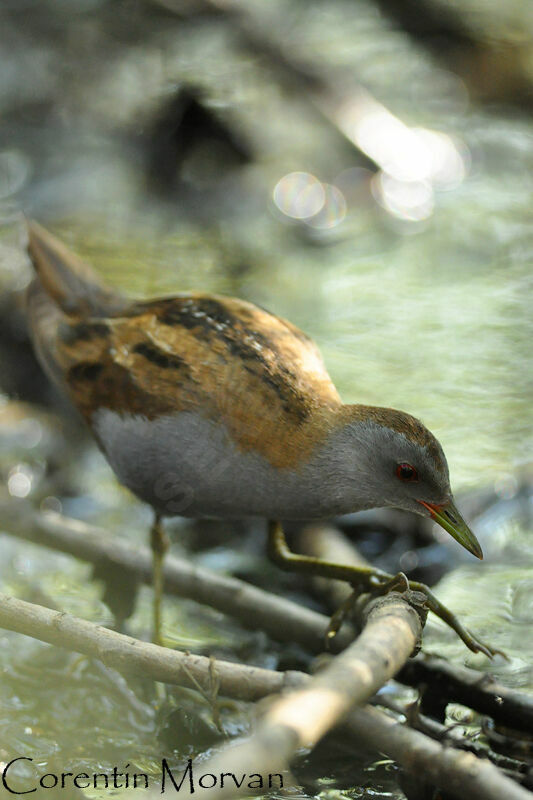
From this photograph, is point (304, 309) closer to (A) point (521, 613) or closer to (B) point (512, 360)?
(B) point (512, 360)

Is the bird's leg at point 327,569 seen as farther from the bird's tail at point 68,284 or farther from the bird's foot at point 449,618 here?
the bird's tail at point 68,284

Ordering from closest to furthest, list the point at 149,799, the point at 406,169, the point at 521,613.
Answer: the point at 149,799 < the point at 521,613 < the point at 406,169

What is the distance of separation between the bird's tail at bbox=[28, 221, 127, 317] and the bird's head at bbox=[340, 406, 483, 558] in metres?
1.64

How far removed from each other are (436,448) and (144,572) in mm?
1574

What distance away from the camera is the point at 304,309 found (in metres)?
6.78

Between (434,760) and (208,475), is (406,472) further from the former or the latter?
(434,760)

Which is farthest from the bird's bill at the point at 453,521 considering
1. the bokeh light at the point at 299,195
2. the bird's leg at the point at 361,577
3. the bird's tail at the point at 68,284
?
the bokeh light at the point at 299,195

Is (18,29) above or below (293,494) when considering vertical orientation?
below

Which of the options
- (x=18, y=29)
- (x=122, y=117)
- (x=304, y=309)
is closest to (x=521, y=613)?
(x=304, y=309)

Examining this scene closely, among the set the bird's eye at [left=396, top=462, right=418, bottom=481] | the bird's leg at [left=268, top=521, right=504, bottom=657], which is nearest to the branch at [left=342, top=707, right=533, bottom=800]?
the bird's leg at [left=268, top=521, right=504, bottom=657]

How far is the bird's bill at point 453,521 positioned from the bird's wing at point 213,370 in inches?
21.5

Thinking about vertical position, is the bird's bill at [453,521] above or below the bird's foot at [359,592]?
above

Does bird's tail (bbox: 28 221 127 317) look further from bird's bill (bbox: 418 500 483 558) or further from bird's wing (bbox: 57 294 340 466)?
bird's bill (bbox: 418 500 483 558)

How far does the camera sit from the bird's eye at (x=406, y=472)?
143 inches
